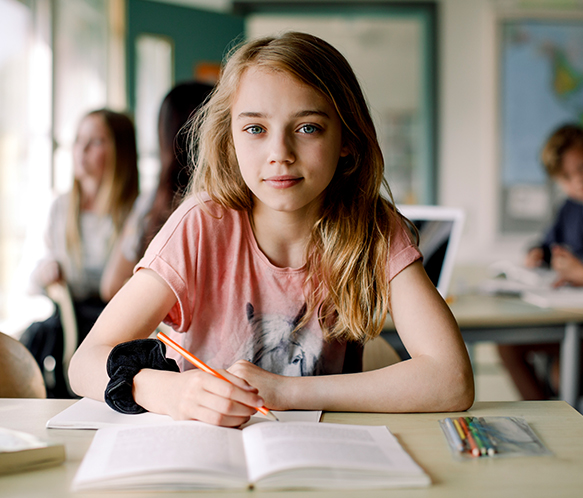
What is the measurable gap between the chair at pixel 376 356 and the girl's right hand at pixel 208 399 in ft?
1.58

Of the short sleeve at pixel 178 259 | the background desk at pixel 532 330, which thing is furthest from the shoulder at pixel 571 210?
the short sleeve at pixel 178 259

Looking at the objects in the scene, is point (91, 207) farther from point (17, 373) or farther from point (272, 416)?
point (272, 416)

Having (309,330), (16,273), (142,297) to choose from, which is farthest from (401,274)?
(16,273)

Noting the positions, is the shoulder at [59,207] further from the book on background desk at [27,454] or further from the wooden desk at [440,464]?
the book on background desk at [27,454]

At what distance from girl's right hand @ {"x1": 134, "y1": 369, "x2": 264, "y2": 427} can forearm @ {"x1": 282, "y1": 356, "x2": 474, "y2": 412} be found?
11 centimetres

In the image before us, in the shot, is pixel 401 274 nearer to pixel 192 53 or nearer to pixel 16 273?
pixel 16 273

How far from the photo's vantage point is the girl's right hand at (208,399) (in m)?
0.74

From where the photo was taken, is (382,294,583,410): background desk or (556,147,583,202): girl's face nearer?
(382,294,583,410): background desk

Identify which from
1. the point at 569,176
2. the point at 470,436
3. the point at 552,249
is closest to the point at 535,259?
the point at 552,249

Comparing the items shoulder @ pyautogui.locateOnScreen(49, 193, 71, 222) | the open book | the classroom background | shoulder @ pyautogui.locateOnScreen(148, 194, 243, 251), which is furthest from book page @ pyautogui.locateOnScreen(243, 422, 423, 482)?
the classroom background

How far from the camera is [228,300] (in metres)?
1.12

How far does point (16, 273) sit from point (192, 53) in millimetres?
1791

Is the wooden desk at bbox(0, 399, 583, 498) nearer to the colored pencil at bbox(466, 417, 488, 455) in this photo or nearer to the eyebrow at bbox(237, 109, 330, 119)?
the colored pencil at bbox(466, 417, 488, 455)

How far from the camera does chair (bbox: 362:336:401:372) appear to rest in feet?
3.97
